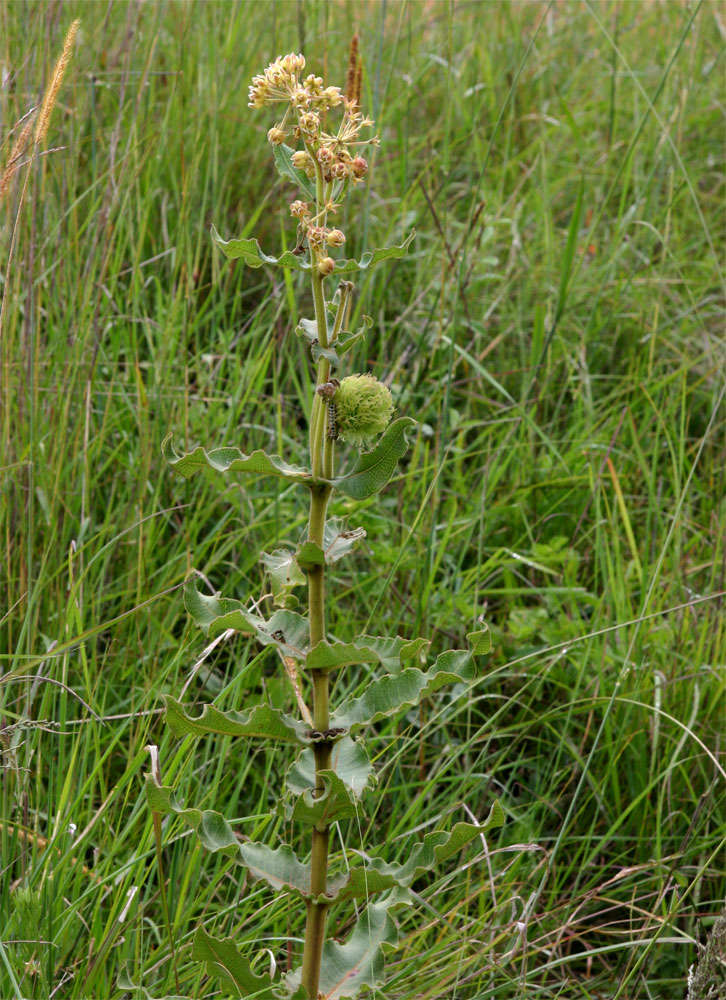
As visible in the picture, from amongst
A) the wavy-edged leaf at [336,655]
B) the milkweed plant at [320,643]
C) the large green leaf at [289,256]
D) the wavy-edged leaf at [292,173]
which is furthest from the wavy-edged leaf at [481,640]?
the wavy-edged leaf at [292,173]

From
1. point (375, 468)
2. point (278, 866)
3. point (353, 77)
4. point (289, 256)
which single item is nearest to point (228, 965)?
point (278, 866)

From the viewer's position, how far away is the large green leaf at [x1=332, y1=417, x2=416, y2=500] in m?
1.17

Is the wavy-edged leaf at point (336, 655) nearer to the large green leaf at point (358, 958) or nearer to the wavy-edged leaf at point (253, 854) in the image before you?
the wavy-edged leaf at point (253, 854)

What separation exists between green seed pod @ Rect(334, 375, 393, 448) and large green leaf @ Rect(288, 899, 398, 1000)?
0.58 metres

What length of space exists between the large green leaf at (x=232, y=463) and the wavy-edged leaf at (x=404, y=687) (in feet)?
0.83

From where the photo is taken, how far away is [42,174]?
203 cm

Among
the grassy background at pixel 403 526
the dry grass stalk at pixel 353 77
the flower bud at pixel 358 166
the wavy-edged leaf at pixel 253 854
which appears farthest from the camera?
the dry grass stalk at pixel 353 77

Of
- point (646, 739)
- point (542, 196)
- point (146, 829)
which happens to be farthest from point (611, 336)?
point (146, 829)

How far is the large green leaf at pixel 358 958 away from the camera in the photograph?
1260 mm

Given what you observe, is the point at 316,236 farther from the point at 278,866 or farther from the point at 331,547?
the point at 278,866

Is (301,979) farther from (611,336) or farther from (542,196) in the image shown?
(542,196)

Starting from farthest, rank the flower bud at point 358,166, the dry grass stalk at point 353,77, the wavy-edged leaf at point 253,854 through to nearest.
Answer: the dry grass stalk at point 353,77 → the wavy-edged leaf at point 253,854 → the flower bud at point 358,166

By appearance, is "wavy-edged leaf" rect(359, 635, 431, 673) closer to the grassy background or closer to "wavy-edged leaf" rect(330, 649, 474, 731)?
"wavy-edged leaf" rect(330, 649, 474, 731)

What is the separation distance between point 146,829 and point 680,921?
93 cm
